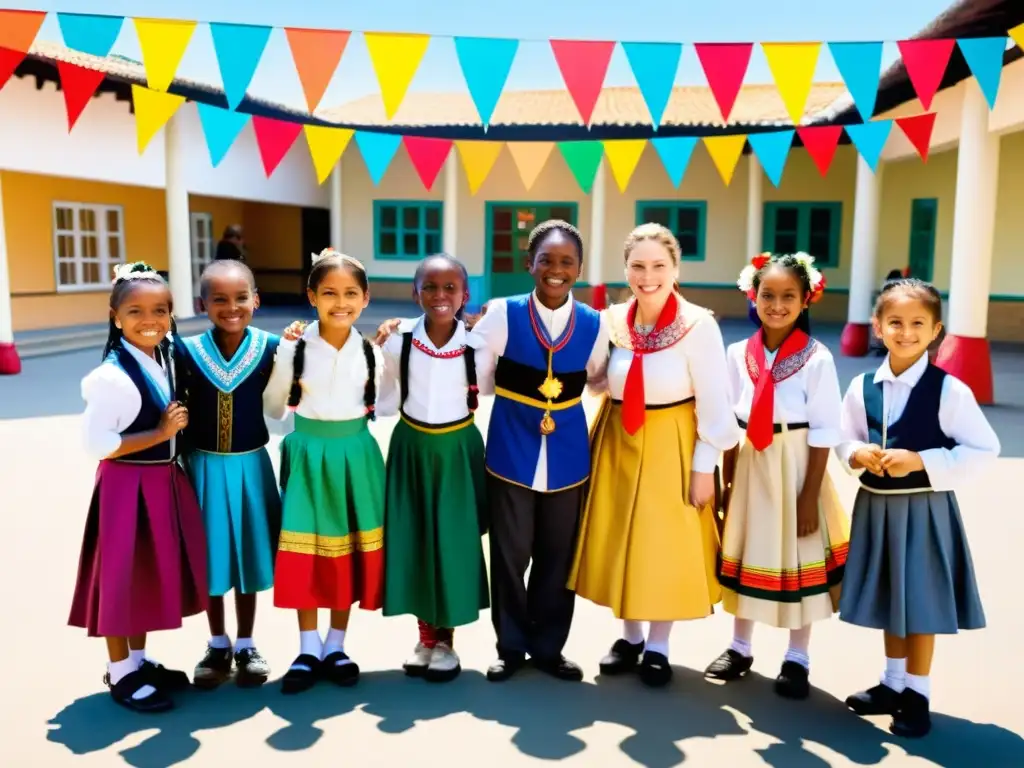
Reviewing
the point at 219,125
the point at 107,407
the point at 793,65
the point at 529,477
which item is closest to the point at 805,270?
the point at 529,477

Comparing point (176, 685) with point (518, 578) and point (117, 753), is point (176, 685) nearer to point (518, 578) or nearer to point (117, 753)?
point (117, 753)

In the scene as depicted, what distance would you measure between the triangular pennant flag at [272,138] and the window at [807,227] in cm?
1083

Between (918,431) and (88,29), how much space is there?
5050 mm

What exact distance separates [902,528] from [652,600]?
0.76 m

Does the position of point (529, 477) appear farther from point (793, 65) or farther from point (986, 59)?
point (986, 59)

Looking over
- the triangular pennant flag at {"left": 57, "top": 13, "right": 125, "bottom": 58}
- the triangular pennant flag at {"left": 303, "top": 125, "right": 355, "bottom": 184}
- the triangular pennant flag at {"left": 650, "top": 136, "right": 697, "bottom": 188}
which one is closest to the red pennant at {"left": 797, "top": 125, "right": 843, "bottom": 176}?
the triangular pennant flag at {"left": 650, "top": 136, "right": 697, "bottom": 188}

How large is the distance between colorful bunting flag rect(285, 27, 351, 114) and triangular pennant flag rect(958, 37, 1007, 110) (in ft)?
12.8

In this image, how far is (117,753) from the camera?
226 centimetres

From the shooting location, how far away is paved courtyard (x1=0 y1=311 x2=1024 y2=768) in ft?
7.48

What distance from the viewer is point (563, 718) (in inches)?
98.2

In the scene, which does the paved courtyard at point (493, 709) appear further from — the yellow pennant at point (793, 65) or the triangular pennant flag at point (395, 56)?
the triangular pennant flag at point (395, 56)

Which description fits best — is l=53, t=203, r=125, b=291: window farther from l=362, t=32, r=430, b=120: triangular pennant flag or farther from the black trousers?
the black trousers

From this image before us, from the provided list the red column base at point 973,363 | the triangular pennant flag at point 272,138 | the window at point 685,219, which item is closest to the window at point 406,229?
the window at point 685,219

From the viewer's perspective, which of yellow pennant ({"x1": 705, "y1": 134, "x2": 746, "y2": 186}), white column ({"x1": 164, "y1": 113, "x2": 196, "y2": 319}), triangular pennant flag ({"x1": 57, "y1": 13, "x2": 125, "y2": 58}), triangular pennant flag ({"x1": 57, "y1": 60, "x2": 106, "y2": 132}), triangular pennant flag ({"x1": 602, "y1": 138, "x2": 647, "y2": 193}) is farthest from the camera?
white column ({"x1": 164, "y1": 113, "x2": 196, "y2": 319})
